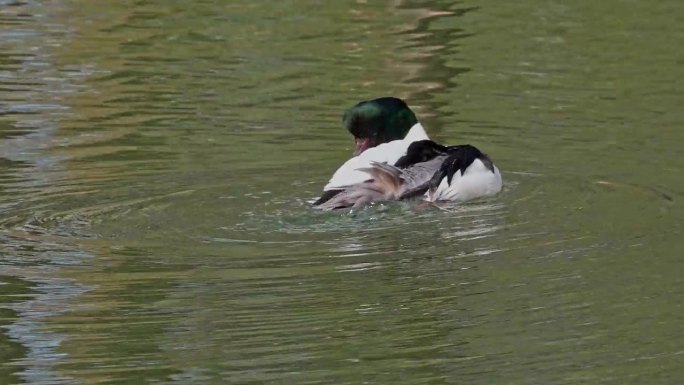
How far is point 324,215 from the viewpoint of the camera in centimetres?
935

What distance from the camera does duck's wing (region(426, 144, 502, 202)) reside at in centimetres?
959

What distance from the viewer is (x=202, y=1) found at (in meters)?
18.8

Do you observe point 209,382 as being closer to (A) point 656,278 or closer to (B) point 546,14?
(A) point 656,278

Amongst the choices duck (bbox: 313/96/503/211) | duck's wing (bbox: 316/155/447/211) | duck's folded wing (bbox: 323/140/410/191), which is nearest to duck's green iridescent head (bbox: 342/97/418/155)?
duck's folded wing (bbox: 323/140/410/191)

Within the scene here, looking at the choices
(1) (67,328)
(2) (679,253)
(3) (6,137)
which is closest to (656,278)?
(2) (679,253)

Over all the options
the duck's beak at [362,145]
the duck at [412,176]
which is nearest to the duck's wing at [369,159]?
the duck at [412,176]

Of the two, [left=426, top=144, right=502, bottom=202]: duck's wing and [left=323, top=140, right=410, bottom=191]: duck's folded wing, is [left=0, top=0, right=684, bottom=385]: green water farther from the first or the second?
[left=323, top=140, right=410, bottom=191]: duck's folded wing

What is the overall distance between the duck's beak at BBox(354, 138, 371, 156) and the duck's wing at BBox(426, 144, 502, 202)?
0.92 m

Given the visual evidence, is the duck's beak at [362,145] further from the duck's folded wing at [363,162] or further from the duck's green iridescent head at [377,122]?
the duck's folded wing at [363,162]

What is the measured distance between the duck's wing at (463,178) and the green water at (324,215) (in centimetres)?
11

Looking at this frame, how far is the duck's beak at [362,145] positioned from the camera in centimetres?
1060

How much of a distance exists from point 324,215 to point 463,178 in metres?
0.82

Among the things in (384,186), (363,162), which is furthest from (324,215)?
Answer: (363,162)

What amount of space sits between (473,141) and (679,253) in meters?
3.61
